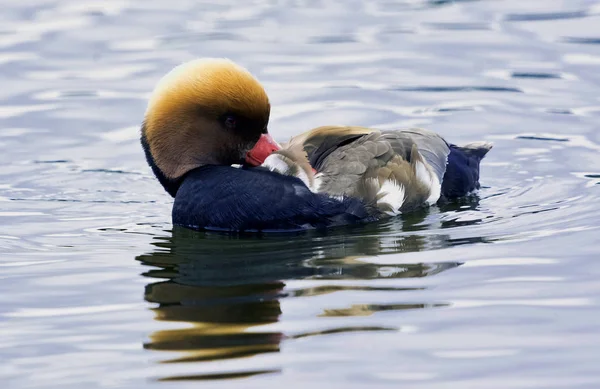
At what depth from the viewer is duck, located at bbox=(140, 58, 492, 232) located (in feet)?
25.3

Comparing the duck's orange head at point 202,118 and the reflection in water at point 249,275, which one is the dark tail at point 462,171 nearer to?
the reflection in water at point 249,275

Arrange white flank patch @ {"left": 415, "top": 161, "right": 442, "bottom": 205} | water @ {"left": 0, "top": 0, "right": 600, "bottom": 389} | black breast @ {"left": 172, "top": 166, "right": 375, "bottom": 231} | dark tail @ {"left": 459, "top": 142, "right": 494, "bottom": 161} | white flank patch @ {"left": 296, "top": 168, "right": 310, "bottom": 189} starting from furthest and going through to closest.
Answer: dark tail @ {"left": 459, "top": 142, "right": 494, "bottom": 161} < white flank patch @ {"left": 415, "top": 161, "right": 442, "bottom": 205} < white flank patch @ {"left": 296, "top": 168, "right": 310, "bottom": 189} < black breast @ {"left": 172, "top": 166, "right": 375, "bottom": 231} < water @ {"left": 0, "top": 0, "right": 600, "bottom": 389}

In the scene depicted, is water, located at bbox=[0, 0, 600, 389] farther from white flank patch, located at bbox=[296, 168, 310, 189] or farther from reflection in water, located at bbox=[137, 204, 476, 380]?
white flank patch, located at bbox=[296, 168, 310, 189]

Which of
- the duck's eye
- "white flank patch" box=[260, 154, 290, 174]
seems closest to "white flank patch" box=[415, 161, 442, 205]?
"white flank patch" box=[260, 154, 290, 174]

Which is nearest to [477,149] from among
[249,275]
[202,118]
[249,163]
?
[249,163]

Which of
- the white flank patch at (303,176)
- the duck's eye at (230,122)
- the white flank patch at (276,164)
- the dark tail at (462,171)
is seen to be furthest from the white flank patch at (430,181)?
the duck's eye at (230,122)

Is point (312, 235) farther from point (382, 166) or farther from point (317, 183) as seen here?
point (382, 166)

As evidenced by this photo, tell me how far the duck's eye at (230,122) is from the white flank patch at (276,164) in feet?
1.03

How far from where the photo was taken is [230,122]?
7918 millimetres

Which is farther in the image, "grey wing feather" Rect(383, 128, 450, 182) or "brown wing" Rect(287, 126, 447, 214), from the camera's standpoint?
"grey wing feather" Rect(383, 128, 450, 182)

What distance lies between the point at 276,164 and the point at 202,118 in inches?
22.4

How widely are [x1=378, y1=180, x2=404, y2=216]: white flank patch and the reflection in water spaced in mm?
101

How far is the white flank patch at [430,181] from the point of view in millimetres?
8414

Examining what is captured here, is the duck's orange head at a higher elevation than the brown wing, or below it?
higher
